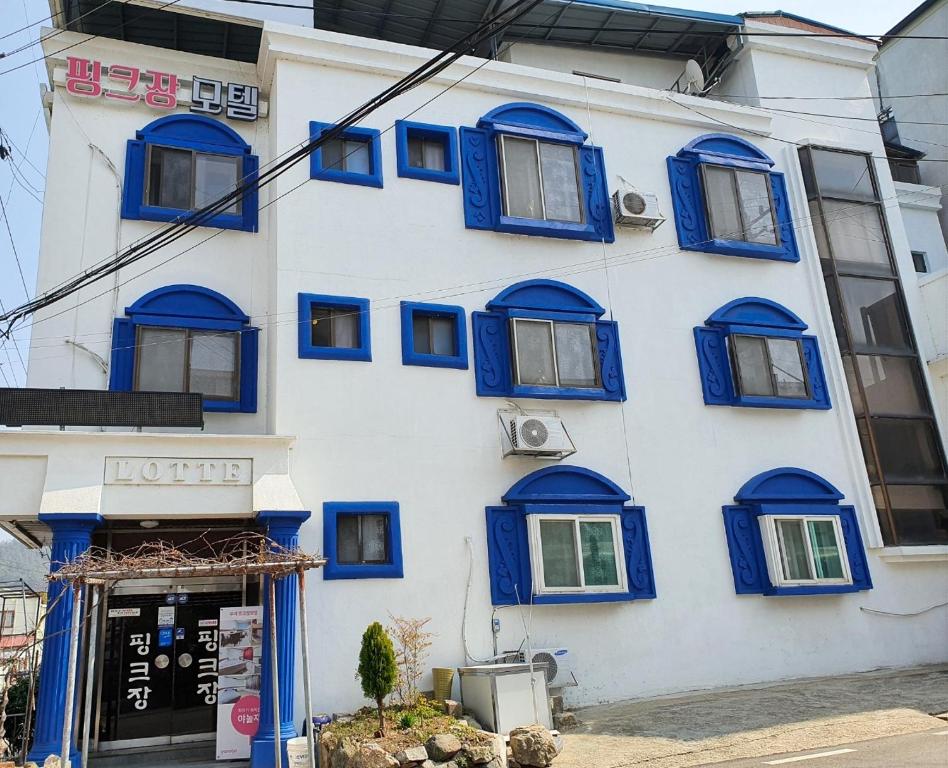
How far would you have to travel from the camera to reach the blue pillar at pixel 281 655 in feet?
32.4

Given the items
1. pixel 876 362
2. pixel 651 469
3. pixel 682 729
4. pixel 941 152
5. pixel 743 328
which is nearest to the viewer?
pixel 682 729

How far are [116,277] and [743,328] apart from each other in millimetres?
10379

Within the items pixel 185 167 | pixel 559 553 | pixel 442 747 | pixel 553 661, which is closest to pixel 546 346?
pixel 559 553

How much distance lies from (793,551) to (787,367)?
329cm

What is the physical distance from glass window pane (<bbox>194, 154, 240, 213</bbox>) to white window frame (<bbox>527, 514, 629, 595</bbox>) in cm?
698

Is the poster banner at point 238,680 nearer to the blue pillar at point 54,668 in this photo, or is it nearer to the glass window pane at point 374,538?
the glass window pane at point 374,538

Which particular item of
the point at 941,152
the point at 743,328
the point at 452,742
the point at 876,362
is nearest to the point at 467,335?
the point at 743,328

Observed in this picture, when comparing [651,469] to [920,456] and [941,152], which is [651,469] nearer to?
[920,456]

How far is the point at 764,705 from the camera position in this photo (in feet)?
37.3

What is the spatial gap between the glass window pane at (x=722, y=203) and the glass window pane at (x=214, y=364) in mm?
8735

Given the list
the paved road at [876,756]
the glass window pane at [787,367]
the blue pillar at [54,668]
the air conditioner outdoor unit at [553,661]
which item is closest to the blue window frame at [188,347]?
the blue pillar at [54,668]

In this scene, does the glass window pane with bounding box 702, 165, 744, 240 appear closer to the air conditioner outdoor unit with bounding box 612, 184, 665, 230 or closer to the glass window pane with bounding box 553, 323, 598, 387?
the air conditioner outdoor unit with bounding box 612, 184, 665, 230

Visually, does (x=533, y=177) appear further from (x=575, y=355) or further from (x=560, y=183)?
(x=575, y=355)

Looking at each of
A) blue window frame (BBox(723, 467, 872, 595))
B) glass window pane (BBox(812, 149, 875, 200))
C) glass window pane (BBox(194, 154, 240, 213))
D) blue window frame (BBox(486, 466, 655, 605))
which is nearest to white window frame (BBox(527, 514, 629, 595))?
blue window frame (BBox(486, 466, 655, 605))
